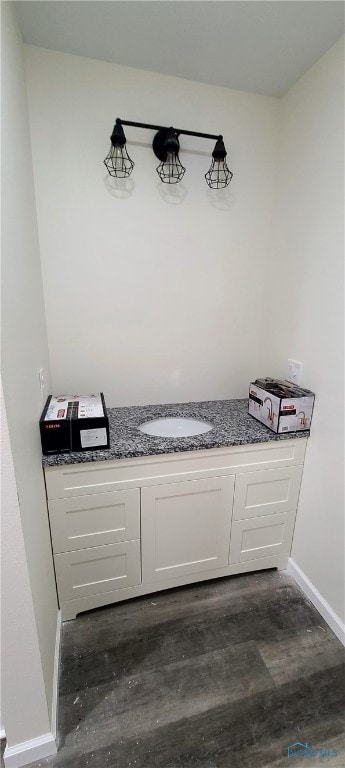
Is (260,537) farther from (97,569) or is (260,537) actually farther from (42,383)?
(42,383)

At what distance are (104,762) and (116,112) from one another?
239 centimetres

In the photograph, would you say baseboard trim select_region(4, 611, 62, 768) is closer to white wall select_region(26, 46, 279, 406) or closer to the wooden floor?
the wooden floor

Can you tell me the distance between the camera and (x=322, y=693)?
1.16 metres

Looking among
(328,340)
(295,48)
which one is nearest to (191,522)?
(328,340)

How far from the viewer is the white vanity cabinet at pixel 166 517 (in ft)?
4.22

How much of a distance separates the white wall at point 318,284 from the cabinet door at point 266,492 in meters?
0.06

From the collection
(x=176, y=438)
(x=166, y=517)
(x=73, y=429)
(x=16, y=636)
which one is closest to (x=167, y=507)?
(x=166, y=517)

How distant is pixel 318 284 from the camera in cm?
140

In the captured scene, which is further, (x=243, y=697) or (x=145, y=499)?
(x=145, y=499)

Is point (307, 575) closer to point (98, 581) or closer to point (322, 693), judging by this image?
point (322, 693)

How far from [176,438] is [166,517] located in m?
0.36

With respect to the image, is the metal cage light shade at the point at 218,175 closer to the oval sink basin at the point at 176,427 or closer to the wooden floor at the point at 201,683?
the oval sink basin at the point at 176,427

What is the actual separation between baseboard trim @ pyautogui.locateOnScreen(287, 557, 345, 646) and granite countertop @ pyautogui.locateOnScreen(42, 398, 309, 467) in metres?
0.73

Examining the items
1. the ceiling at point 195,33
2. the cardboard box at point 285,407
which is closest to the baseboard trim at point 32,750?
the cardboard box at point 285,407
